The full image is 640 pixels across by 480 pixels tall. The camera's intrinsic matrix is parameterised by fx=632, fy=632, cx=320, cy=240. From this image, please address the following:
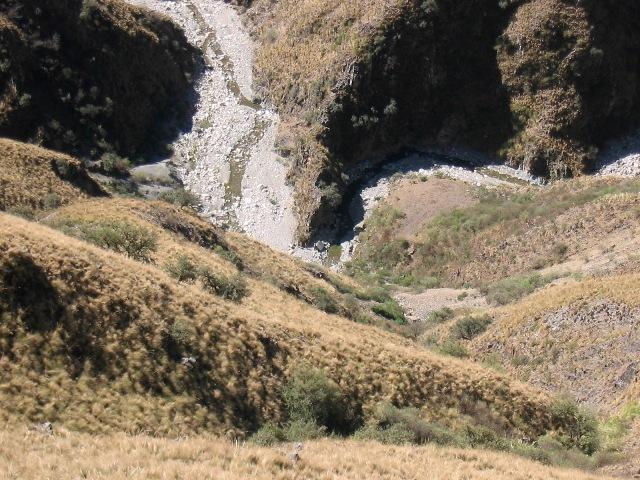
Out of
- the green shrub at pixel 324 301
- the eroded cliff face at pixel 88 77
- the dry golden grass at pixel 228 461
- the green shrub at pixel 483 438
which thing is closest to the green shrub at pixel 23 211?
the green shrub at pixel 324 301

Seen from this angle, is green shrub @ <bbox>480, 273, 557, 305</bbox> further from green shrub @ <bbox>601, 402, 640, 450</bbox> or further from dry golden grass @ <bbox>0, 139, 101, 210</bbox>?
dry golden grass @ <bbox>0, 139, 101, 210</bbox>

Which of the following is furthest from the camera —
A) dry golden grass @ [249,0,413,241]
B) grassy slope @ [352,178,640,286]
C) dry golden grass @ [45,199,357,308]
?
dry golden grass @ [249,0,413,241]

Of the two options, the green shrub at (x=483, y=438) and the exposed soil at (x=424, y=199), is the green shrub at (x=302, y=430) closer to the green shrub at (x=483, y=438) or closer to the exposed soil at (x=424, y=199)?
the green shrub at (x=483, y=438)

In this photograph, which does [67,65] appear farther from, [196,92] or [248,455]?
[248,455]

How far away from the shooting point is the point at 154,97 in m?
53.3

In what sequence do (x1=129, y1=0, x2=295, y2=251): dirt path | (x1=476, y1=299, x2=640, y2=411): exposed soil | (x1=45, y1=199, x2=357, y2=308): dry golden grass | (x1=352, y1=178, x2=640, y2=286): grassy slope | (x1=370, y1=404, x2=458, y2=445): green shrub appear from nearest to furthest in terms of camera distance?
(x1=370, y1=404, x2=458, y2=445): green shrub → (x1=476, y1=299, x2=640, y2=411): exposed soil → (x1=45, y1=199, x2=357, y2=308): dry golden grass → (x1=352, y1=178, x2=640, y2=286): grassy slope → (x1=129, y1=0, x2=295, y2=251): dirt path

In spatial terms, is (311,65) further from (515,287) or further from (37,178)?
(37,178)

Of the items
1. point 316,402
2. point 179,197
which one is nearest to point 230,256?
point 316,402

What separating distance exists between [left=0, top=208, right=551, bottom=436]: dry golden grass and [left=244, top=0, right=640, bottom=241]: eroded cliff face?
30.8 metres

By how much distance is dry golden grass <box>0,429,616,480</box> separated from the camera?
369 inches

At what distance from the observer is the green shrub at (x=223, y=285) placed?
70.7 ft

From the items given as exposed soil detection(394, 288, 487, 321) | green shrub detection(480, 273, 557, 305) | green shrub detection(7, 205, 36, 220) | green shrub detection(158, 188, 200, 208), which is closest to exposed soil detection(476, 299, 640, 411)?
green shrub detection(480, 273, 557, 305)

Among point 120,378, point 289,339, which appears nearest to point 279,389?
point 289,339

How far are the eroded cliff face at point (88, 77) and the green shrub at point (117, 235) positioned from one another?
73.1 ft
